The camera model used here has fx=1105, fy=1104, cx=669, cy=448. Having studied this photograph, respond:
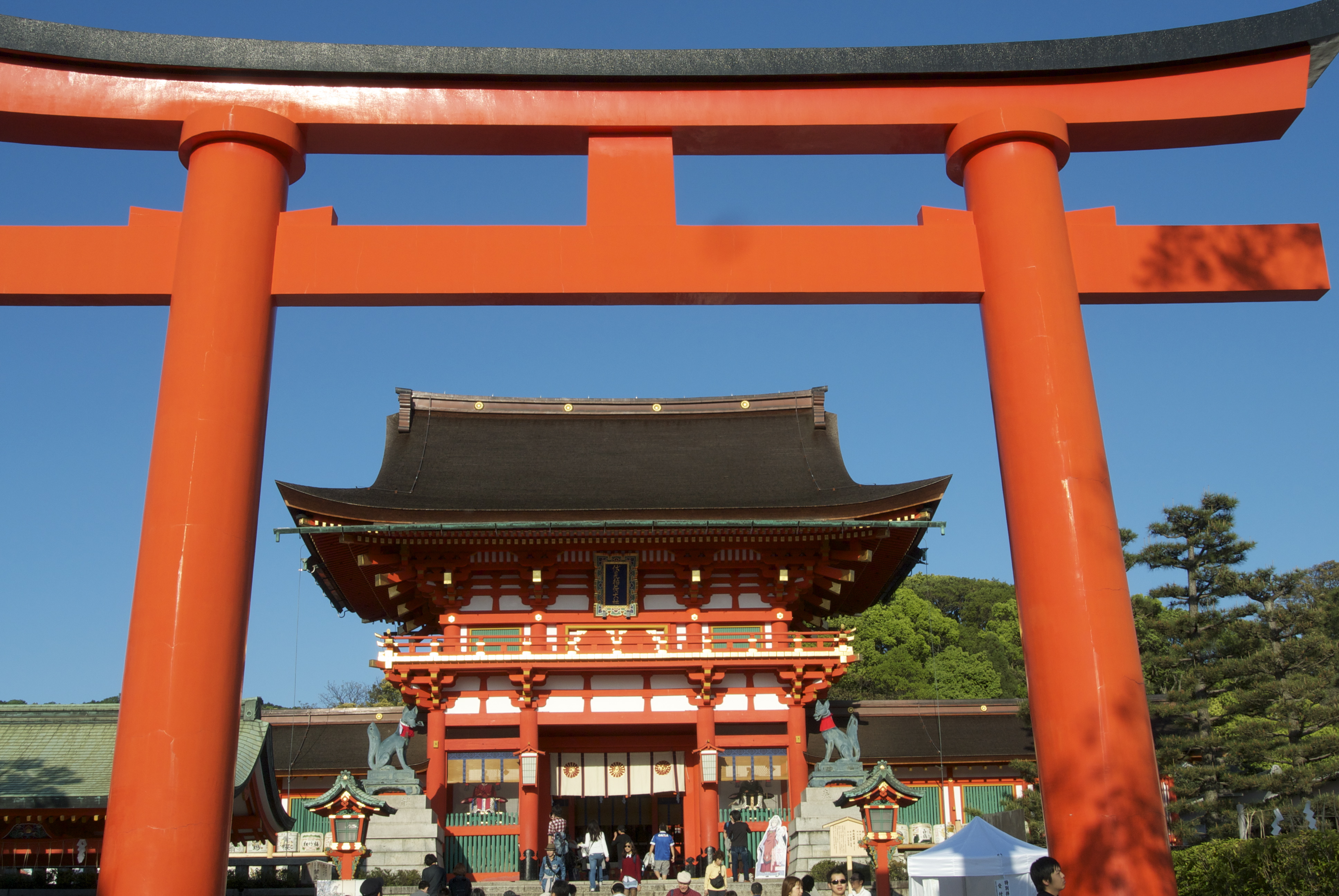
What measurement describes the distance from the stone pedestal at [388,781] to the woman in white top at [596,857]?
2.68 metres

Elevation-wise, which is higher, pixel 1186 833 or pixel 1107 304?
pixel 1107 304

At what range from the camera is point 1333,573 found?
149 feet

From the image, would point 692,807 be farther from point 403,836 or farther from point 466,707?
point 403,836

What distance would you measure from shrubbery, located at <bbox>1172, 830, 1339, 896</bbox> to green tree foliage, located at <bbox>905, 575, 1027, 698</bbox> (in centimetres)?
3317

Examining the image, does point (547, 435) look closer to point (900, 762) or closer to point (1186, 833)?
point (900, 762)

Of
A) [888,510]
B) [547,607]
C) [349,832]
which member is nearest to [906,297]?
[349,832]

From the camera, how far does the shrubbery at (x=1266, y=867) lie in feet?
26.5

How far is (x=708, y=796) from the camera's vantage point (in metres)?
17.8

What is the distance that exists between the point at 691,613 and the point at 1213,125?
14145mm

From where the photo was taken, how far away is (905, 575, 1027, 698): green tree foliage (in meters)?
47.1

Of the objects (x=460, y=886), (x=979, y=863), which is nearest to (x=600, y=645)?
(x=460, y=886)

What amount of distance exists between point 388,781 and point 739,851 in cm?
529

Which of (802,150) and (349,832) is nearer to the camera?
(802,150)

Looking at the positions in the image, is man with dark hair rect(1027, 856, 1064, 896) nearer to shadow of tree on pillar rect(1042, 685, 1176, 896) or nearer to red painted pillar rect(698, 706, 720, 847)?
shadow of tree on pillar rect(1042, 685, 1176, 896)
